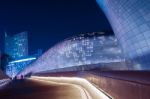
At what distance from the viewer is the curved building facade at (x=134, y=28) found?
33.7 m

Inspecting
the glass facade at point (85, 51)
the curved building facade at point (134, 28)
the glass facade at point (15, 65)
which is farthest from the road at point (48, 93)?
the glass facade at point (15, 65)

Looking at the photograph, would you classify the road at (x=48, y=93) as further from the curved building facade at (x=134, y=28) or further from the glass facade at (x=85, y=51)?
the glass facade at (x=85, y=51)

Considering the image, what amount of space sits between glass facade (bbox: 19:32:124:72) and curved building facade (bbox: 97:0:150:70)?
2491 cm

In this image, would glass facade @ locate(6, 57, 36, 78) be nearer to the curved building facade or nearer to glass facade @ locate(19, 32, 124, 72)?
glass facade @ locate(19, 32, 124, 72)

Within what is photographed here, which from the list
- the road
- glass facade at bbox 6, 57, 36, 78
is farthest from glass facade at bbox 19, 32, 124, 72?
glass facade at bbox 6, 57, 36, 78

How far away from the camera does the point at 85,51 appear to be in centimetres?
7625

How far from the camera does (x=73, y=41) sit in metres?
81.2

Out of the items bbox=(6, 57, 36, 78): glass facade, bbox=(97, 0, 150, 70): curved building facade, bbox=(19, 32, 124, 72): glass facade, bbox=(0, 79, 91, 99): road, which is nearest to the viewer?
bbox=(0, 79, 91, 99): road

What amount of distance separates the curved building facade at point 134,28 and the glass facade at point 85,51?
24906 mm

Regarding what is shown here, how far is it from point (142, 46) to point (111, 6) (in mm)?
9045

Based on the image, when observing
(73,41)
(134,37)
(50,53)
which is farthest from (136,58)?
(50,53)

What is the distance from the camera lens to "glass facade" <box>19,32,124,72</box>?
69.6 m

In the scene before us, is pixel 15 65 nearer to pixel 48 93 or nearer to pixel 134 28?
pixel 134 28

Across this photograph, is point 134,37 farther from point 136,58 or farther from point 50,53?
point 50,53
